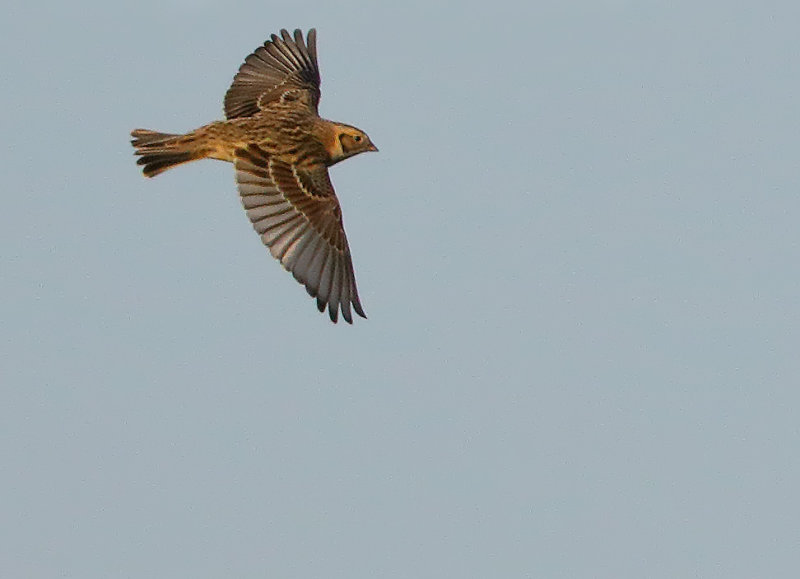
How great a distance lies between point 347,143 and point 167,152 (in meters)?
2.61

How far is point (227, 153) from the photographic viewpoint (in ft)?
62.7

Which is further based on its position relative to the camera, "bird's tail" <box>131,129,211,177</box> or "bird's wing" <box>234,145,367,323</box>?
"bird's tail" <box>131,129,211,177</box>

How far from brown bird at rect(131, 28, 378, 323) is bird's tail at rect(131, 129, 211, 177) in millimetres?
13

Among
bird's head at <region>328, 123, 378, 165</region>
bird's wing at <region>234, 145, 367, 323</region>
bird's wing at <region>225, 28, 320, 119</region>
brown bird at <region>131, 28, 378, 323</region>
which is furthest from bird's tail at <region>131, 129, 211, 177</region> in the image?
bird's wing at <region>225, 28, 320, 119</region>

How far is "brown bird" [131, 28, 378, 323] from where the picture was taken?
18.4m

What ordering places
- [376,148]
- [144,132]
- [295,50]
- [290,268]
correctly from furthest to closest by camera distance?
[295,50], [376,148], [144,132], [290,268]

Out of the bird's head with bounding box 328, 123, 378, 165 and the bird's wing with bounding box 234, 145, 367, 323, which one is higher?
the bird's head with bounding box 328, 123, 378, 165

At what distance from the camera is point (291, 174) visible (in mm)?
19188

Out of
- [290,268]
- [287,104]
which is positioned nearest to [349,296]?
[290,268]

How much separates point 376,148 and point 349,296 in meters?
3.12

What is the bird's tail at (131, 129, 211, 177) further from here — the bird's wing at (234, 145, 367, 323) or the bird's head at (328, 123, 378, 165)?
the bird's head at (328, 123, 378, 165)

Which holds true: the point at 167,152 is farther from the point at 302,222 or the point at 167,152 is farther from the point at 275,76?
the point at 275,76

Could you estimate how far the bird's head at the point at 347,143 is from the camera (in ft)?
67.1

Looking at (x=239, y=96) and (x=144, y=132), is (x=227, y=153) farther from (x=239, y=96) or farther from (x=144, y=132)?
(x=239, y=96)
